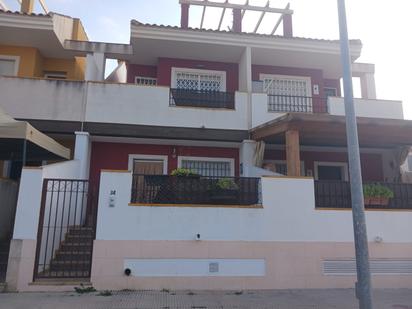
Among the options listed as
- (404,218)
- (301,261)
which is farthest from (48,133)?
(404,218)

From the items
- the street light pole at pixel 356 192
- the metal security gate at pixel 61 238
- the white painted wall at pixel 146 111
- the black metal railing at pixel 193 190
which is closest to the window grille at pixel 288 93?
the white painted wall at pixel 146 111

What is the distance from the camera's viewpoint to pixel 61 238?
29.4 ft

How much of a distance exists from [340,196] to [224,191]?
3.12 metres

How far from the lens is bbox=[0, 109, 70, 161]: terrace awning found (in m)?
8.20

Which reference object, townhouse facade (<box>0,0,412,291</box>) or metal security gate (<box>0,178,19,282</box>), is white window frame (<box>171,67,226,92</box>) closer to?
townhouse facade (<box>0,0,412,291</box>)

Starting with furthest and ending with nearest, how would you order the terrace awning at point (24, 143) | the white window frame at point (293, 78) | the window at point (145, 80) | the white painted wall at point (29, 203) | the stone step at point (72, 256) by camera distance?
the window at point (145, 80) → the white window frame at point (293, 78) → the stone step at point (72, 256) → the terrace awning at point (24, 143) → the white painted wall at point (29, 203)

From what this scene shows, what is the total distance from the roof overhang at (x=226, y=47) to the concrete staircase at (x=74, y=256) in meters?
6.98

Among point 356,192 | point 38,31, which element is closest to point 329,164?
point 356,192

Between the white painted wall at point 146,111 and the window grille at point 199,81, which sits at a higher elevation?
the window grille at point 199,81

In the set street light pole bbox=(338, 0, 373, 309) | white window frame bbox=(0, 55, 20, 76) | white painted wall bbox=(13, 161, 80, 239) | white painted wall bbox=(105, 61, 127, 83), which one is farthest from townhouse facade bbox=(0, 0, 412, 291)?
street light pole bbox=(338, 0, 373, 309)

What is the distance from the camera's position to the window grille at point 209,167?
1285 centimetres

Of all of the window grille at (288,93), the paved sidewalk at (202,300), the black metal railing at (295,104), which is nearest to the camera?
the paved sidewalk at (202,300)

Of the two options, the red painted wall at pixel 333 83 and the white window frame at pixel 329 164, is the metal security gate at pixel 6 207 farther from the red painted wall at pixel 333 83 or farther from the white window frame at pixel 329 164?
the red painted wall at pixel 333 83

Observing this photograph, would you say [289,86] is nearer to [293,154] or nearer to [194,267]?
[293,154]
